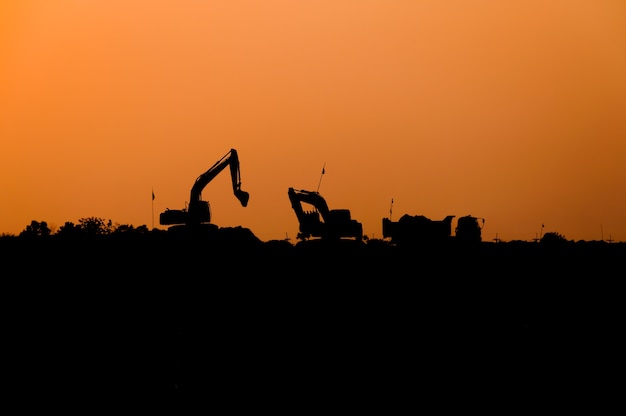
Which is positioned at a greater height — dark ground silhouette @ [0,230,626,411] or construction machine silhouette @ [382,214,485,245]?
construction machine silhouette @ [382,214,485,245]

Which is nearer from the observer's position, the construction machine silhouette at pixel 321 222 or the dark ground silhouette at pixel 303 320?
the dark ground silhouette at pixel 303 320

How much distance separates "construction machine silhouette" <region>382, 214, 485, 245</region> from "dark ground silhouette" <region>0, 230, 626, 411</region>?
0.70 m

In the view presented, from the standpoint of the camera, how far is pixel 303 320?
2229 inches

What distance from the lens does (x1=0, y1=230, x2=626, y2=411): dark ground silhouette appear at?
142 feet

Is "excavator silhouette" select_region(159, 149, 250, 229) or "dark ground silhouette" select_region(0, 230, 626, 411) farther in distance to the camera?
"excavator silhouette" select_region(159, 149, 250, 229)

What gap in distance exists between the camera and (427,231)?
6894 centimetres

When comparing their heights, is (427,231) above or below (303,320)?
above

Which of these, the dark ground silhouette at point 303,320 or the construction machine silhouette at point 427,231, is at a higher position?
the construction machine silhouette at point 427,231

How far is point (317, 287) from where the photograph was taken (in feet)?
218

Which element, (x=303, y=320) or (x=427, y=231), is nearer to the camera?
(x=303, y=320)

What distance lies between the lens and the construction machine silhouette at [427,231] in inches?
2702

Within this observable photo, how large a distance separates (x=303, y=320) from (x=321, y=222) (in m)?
12.8

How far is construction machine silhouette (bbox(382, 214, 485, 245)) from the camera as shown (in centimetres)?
6862

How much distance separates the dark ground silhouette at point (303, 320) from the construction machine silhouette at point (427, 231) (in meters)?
0.70
